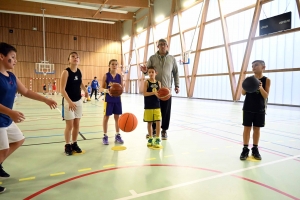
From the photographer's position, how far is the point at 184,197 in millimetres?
2170

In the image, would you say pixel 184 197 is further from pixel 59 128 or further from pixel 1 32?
pixel 1 32

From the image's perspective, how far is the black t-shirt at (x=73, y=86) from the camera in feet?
11.6

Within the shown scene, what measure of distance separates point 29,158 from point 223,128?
428 cm

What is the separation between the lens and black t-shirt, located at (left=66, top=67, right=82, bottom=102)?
3.54 metres

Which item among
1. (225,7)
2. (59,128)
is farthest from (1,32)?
(59,128)

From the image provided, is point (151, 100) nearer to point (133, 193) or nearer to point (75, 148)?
point (75, 148)

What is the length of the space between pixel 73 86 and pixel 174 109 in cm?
719

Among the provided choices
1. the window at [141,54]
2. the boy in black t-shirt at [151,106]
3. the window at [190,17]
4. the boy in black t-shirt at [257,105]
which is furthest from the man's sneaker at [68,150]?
the window at [141,54]

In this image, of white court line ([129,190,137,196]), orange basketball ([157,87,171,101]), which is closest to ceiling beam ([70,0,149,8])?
orange basketball ([157,87,171,101])

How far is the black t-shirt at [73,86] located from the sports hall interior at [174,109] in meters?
0.89

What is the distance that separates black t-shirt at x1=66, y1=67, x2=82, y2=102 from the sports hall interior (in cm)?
89

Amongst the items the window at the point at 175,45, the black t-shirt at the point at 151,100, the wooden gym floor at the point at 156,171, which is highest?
the window at the point at 175,45

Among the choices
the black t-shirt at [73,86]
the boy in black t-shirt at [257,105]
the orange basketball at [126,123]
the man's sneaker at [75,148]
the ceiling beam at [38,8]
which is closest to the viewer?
the boy in black t-shirt at [257,105]

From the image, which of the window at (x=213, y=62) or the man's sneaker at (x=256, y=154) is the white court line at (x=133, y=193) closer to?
the man's sneaker at (x=256, y=154)
